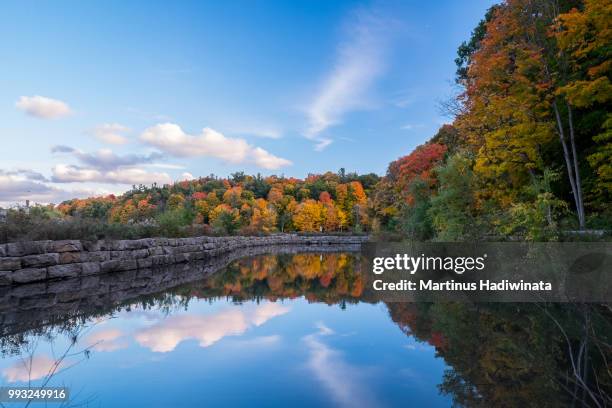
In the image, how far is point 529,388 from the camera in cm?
284

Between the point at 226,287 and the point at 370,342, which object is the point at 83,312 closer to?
the point at 226,287

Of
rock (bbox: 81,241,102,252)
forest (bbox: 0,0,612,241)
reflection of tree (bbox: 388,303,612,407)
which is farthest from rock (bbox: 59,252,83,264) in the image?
reflection of tree (bbox: 388,303,612,407)

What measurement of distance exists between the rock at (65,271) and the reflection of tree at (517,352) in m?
6.74

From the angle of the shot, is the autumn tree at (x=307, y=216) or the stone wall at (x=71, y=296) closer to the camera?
the stone wall at (x=71, y=296)

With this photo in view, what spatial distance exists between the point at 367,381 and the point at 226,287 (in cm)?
540

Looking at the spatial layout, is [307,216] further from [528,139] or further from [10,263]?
[10,263]

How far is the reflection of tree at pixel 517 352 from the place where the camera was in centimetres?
270

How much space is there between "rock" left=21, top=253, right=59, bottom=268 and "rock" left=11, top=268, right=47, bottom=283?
112 mm

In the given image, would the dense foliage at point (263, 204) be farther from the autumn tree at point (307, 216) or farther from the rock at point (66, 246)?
the rock at point (66, 246)

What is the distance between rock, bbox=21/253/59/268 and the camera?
7406 mm

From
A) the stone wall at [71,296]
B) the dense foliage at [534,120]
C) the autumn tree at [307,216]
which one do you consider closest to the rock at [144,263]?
the stone wall at [71,296]

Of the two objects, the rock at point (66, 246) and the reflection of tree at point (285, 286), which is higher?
the rock at point (66, 246)

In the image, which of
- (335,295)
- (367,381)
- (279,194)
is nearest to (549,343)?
(367,381)

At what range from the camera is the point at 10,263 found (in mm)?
7082
